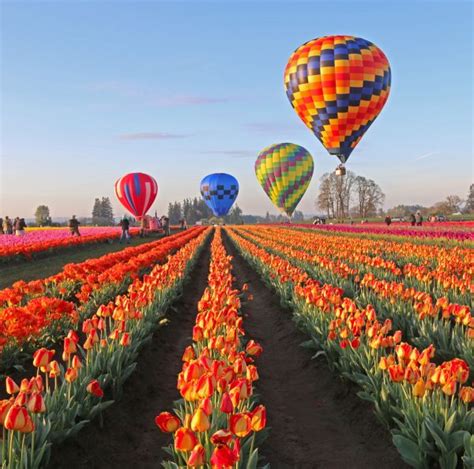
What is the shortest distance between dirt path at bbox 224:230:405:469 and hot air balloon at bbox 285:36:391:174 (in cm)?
2019

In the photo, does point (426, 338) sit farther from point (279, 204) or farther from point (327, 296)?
point (279, 204)

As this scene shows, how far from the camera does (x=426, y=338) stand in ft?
18.9

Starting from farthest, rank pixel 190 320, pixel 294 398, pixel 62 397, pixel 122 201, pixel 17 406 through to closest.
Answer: pixel 122 201
pixel 190 320
pixel 294 398
pixel 62 397
pixel 17 406

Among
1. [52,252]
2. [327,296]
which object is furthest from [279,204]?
[327,296]

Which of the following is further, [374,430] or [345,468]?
[374,430]

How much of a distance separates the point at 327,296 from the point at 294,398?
1.29 metres

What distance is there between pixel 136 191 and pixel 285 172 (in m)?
12.9

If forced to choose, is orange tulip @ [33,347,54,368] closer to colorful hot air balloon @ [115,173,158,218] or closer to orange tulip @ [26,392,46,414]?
orange tulip @ [26,392,46,414]

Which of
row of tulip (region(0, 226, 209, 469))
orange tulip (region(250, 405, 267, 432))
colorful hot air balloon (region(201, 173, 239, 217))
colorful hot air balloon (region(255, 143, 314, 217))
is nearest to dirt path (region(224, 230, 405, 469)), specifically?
row of tulip (region(0, 226, 209, 469))

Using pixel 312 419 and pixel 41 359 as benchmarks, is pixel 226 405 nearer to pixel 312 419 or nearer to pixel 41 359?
pixel 41 359

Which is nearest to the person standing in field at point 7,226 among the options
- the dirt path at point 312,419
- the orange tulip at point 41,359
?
the dirt path at point 312,419

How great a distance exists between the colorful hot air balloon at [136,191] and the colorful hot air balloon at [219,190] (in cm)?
1969

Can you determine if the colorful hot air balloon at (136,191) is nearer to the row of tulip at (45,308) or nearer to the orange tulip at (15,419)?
the row of tulip at (45,308)

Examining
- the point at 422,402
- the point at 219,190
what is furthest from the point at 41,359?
the point at 219,190
